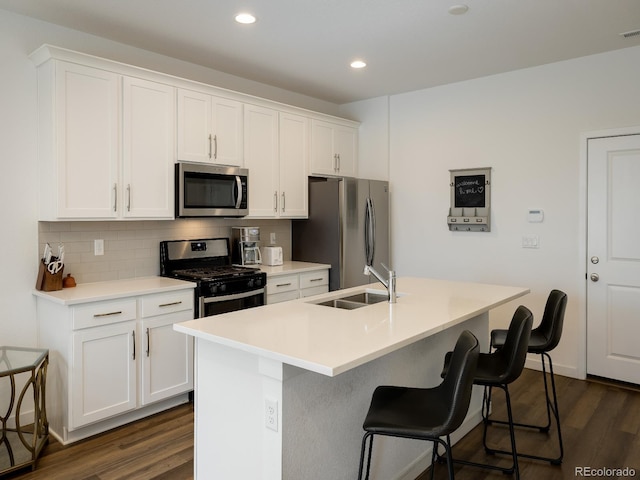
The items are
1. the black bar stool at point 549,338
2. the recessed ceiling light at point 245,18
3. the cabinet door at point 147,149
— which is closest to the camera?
the black bar stool at point 549,338

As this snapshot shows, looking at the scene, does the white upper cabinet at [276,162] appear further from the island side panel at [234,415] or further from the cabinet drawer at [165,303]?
the island side panel at [234,415]

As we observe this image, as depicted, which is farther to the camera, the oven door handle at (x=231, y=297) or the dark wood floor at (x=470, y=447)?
the oven door handle at (x=231, y=297)

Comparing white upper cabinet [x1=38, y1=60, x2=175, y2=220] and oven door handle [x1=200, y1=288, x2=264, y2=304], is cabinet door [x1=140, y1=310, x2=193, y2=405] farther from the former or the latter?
white upper cabinet [x1=38, y1=60, x2=175, y2=220]

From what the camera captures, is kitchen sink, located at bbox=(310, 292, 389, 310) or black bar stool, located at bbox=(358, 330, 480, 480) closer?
black bar stool, located at bbox=(358, 330, 480, 480)

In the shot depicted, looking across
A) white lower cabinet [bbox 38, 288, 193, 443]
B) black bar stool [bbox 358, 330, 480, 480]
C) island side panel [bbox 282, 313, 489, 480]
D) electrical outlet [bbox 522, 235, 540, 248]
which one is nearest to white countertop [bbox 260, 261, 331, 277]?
white lower cabinet [bbox 38, 288, 193, 443]

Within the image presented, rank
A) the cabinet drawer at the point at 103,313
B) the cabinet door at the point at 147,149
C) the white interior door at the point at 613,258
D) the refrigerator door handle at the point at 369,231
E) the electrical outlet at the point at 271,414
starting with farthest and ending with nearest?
the refrigerator door handle at the point at 369,231 < the white interior door at the point at 613,258 < the cabinet door at the point at 147,149 < the cabinet drawer at the point at 103,313 < the electrical outlet at the point at 271,414

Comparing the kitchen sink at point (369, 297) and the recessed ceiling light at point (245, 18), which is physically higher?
the recessed ceiling light at point (245, 18)

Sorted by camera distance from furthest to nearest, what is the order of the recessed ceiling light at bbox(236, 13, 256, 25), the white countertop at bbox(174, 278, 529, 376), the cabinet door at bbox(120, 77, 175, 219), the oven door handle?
the oven door handle → the cabinet door at bbox(120, 77, 175, 219) → the recessed ceiling light at bbox(236, 13, 256, 25) → the white countertop at bbox(174, 278, 529, 376)

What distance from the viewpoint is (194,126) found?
3658 mm

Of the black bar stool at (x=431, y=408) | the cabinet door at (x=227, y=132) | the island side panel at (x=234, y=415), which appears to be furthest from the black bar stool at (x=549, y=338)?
the cabinet door at (x=227, y=132)

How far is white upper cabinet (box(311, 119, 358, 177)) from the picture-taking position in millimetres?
4809

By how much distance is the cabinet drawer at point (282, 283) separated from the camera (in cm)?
402

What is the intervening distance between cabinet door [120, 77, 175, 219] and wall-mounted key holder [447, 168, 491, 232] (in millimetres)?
2785

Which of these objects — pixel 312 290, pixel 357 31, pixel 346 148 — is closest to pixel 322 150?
pixel 346 148
